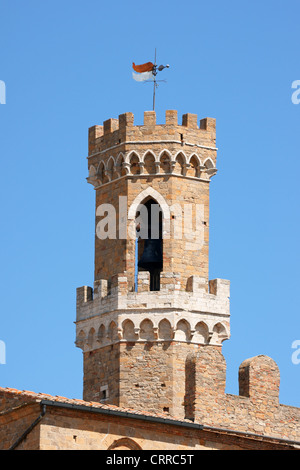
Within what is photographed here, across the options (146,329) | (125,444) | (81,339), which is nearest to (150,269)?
(146,329)

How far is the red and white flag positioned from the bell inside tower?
4422mm

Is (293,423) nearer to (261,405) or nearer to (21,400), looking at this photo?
(261,405)

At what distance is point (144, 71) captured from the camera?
59.4m

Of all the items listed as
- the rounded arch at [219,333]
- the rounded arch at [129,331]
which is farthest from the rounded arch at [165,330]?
the rounded arch at [219,333]

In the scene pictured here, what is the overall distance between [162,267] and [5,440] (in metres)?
12.6

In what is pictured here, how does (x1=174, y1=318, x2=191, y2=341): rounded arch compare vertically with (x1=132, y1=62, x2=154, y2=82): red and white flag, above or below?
below

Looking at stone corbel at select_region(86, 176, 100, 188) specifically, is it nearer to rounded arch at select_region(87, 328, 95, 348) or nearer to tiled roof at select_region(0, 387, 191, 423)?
rounded arch at select_region(87, 328, 95, 348)

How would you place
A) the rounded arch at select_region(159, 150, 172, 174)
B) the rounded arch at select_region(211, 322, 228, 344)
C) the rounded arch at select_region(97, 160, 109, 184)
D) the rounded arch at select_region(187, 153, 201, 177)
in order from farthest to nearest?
the rounded arch at select_region(97, 160, 109, 184), the rounded arch at select_region(187, 153, 201, 177), the rounded arch at select_region(159, 150, 172, 174), the rounded arch at select_region(211, 322, 228, 344)

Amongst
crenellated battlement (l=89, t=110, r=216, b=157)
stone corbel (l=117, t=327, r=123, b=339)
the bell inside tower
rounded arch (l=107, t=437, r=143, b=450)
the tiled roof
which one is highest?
crenellated battlement (l=89, t=110, r=216, b=157)

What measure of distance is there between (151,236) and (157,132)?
10.5 ft

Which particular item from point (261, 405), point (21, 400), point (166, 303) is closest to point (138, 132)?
point (166, 303)

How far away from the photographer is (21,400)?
150 ft

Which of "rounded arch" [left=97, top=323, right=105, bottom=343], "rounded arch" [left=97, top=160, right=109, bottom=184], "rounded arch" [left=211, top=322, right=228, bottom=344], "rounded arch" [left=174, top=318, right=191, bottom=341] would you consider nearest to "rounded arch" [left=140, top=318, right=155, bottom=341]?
"rounded arch" [left=174, top=318, right=191, bottom=341]

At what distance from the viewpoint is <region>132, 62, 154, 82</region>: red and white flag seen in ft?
194
